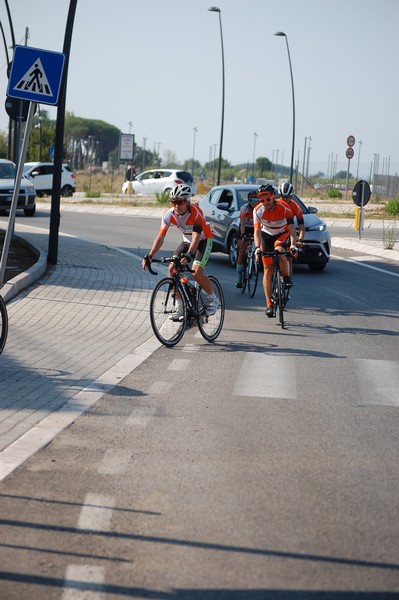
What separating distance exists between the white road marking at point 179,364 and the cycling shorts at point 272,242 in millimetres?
3358

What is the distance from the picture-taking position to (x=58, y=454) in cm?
723

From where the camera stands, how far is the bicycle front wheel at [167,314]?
40.2ft

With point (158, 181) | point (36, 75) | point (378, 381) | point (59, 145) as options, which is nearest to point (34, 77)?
point (36, 75)

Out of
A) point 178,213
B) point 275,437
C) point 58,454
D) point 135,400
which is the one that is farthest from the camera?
point 178,213

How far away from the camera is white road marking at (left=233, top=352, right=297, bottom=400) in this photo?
31.7ft

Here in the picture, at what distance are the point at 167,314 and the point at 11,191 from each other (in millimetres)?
24541

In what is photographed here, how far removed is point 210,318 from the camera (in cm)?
1274

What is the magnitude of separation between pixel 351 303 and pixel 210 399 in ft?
26.9

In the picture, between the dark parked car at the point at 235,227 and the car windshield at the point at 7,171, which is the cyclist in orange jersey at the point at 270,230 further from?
the car windshield at the point at 7,171

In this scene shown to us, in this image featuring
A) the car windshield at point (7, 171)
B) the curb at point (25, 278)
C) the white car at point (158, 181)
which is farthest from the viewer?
the white car at point (158, 181)

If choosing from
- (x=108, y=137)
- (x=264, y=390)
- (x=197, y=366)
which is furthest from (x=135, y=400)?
(x=108, y=137)

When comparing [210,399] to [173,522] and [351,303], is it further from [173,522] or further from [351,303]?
[351,303]

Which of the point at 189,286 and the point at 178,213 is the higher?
the point at 178,213

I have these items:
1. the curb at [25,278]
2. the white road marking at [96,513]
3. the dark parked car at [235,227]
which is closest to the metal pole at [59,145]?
the curb at [25,278]
